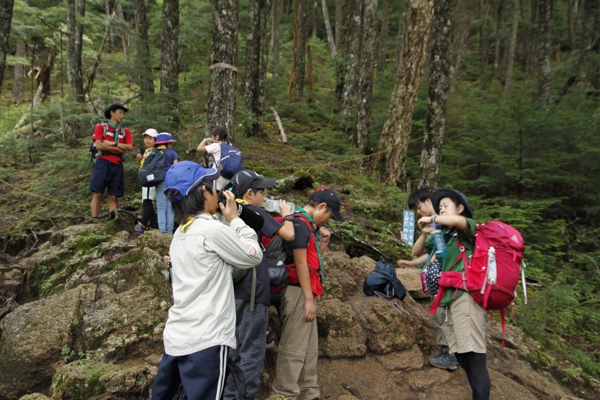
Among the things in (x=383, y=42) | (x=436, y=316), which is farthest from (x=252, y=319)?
(x=383, y=42)

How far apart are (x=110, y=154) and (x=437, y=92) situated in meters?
7.42

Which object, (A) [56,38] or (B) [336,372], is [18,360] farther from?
(A) [56,38]

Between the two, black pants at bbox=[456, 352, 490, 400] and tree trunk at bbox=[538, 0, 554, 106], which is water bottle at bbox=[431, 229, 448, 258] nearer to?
black pants at bbox=[456, 352, 490, 400]

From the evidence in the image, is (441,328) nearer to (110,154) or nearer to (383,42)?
→ (110,154)

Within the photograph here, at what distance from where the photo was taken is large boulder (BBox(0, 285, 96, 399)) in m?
2.89

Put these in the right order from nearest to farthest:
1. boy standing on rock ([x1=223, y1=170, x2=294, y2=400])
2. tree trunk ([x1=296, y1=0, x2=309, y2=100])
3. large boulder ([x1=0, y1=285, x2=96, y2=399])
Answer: boy standing on rock ([x1=223, y1=170, x2=294, y2=400])
large boulder ([x1=0, y1=285, x2=96, y2=399])
tree trunk ([x1=296, y1=0, x2=309, y2=100])

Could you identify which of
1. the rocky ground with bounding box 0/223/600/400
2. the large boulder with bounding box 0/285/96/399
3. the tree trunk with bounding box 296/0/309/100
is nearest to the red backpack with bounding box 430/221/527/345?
the rocky ground with bounding box 0/223/600/400

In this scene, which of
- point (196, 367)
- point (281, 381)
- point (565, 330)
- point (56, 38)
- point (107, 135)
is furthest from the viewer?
point (56, 38)

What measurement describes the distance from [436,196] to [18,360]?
405cm

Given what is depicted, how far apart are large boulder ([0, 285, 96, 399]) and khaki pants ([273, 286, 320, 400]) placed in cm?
202

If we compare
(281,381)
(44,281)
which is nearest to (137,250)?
(44,281)

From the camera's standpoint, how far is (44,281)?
4.30m

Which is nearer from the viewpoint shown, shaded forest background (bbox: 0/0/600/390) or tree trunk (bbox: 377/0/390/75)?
shaded forest background (bbox: 0/0/600/390)

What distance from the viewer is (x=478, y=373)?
2.85 metres
